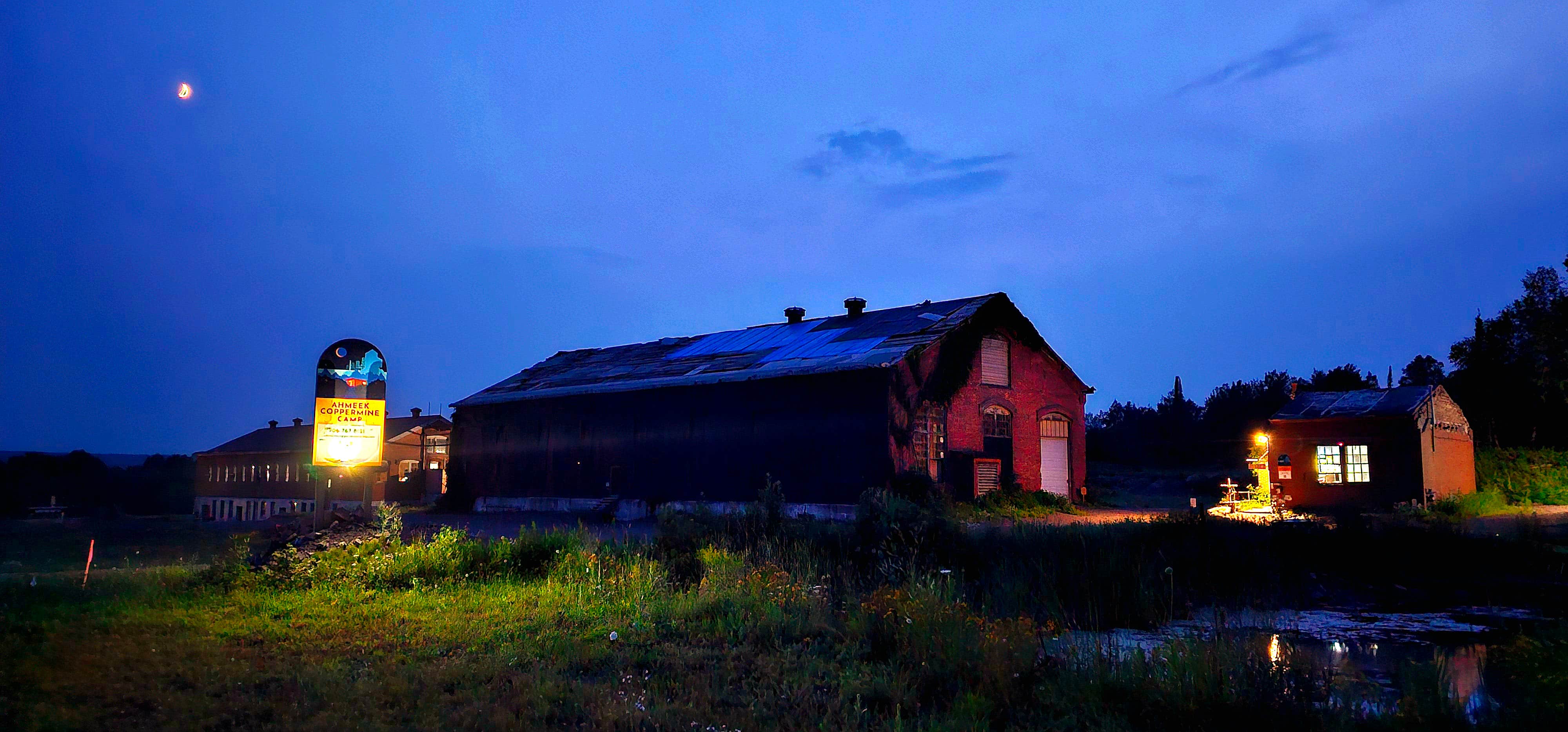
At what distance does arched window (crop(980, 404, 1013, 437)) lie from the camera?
2855cm

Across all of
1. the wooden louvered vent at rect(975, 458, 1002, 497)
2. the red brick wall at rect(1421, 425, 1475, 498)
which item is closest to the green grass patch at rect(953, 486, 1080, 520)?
the wooden louvered vent at rect(975, 458, 1002, 497)

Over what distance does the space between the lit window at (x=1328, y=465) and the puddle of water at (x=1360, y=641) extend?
17588 mm

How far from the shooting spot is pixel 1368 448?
29.3m

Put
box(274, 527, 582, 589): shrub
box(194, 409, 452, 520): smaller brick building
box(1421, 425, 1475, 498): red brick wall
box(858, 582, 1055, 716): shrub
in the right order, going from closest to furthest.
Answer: box(858, 582, 1055, 716): shrub < box(274, 527, 582, 589): shrub < box(1421, 425, 1475, 498): red brick wall < box(194, 409, 452, 520): smaller brick building

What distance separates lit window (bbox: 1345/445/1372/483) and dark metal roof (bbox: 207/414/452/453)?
133 feet

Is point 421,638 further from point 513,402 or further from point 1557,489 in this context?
point 1557,489

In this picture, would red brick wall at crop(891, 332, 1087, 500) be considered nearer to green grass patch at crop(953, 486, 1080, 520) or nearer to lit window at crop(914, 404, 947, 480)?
lit window at crop(914, 404, 947, 480)

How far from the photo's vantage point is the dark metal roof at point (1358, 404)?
28844mm

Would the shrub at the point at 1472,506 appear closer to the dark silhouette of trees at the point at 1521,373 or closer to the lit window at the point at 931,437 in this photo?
the dark silhouette of trees at the point at 1521,373

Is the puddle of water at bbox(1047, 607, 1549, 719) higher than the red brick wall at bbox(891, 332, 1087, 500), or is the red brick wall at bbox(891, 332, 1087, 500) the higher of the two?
the red brick wall at bbox(891, 332, 1087, 500)

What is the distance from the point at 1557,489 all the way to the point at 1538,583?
21872mm

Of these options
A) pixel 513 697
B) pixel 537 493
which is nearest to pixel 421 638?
pixel 513 697

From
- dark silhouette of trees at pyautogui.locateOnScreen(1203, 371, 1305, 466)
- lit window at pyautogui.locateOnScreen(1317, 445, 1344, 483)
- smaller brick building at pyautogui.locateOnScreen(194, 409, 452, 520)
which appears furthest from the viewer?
dark silhouette of trees at pyautogui.locateOnScreen(1203, 371, 1305, 466)

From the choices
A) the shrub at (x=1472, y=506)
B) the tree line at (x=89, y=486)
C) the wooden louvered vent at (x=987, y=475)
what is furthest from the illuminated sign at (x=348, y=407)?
the tree line at (x=89, y=486)
